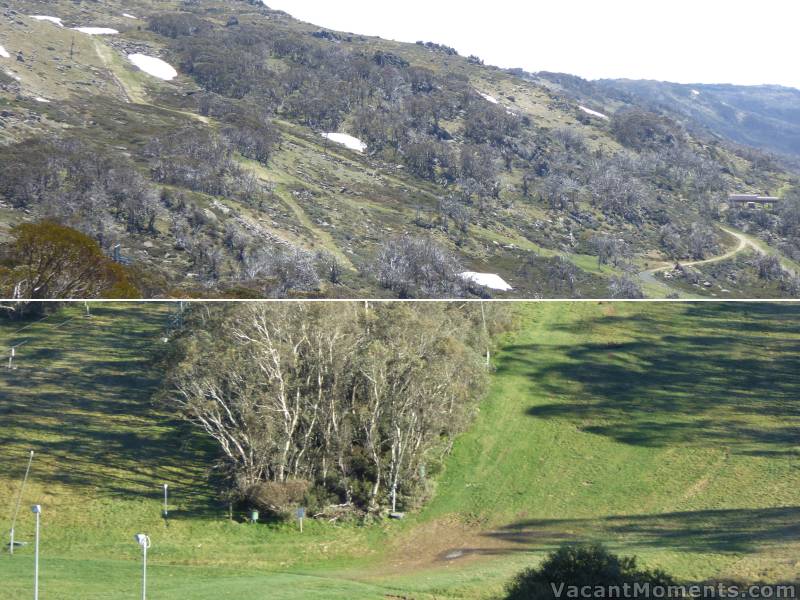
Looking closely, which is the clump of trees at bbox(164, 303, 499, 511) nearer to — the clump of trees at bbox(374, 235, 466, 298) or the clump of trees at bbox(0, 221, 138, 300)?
the clump of trees at bbox(374, 235, 466, 298)

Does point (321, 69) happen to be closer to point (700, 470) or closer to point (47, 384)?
point (47, 384)

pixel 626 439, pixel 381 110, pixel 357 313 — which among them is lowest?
pixel 626 439

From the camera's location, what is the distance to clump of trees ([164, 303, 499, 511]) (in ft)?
71.6

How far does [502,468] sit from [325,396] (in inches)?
213

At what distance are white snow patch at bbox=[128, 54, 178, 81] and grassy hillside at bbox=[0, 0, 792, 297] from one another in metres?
0.62

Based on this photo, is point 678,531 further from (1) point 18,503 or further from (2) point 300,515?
(1) point 18,503

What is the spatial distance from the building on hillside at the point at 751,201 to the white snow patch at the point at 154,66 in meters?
21.6

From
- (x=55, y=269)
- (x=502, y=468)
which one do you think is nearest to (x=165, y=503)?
(x=502, y=468)

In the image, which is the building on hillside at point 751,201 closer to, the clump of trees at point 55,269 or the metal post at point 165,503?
the metal post at point 165,503

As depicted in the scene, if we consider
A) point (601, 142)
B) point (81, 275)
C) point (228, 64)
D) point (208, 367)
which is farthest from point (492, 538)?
point (228, 64)

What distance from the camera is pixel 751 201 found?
83.0 feet

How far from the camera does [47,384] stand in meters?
23.3

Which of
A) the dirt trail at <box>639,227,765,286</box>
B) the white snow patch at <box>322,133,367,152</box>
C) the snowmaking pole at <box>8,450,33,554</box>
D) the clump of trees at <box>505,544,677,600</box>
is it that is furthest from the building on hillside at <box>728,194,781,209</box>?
the snowmaking pole at <box>8,450,33,554</box>

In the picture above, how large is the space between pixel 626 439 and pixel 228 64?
1104 inches
